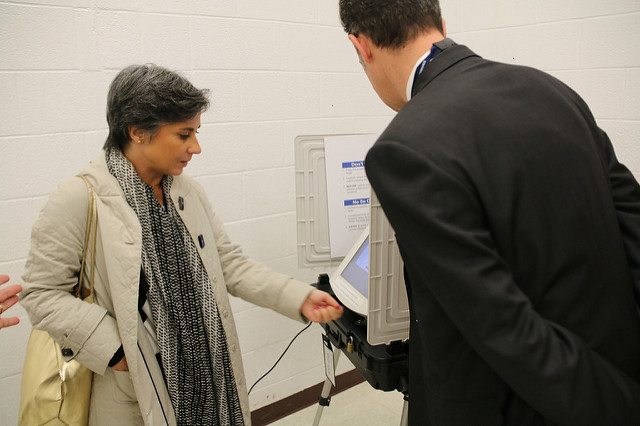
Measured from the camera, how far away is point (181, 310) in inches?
50.3

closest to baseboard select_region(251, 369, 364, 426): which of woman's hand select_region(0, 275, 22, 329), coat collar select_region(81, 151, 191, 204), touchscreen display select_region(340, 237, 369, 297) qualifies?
touchscreen display select_region(340, 237, 369, 297)

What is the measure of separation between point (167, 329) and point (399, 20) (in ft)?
3.10

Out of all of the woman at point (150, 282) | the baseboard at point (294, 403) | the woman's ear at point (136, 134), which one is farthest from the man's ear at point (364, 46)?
the baseboard at point (294, 403)

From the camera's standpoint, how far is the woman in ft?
3.70

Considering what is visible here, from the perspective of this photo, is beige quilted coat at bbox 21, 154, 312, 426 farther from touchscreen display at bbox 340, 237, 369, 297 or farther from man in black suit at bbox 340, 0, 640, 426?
man in black suit at bbox 340, 0, 640, 426

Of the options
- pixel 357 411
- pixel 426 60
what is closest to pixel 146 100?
pixel 426 60

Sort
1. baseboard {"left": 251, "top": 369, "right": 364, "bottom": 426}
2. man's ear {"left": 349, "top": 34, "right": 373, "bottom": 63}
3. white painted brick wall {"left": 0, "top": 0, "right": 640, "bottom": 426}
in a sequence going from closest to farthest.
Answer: man's ear {"left": 349, "top": 34, "right": 373, "bottom": 63}, white painted brick wall {"left": 0, "top": 0, "right": 640, "bottom": 426}, baseboard {"left": 251, "top": 369, "right": 364, "bottom": 426}

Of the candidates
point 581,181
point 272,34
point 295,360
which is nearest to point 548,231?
point 581,181

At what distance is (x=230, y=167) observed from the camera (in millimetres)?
1948

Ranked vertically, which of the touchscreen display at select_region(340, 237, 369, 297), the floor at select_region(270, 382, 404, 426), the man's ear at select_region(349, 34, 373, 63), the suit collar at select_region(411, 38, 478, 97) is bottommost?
the floor at select_region(270, 382, 404, 426)

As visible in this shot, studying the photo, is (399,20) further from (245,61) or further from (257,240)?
(257,240)

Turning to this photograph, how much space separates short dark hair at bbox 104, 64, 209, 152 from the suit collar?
668mm

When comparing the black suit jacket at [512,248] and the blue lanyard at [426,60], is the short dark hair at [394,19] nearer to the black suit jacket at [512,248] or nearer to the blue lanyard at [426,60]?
the blue lanyard at [426,60]

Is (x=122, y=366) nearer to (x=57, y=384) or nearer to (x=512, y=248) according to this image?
(x=57, y=384)
